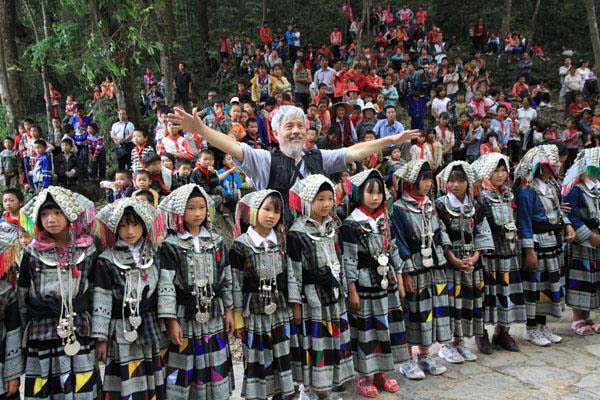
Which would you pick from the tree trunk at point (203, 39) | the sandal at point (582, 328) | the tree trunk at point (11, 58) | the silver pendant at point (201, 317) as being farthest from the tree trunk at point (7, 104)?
the sandal at point (582, 328)

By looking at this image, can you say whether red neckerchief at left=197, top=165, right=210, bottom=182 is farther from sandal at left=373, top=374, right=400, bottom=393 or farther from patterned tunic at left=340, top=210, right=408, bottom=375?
sandal at left=373, top=374, right=400, bottom=393

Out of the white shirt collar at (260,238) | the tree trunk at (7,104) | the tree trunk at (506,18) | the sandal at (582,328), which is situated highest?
the tree trunk at (506,18)

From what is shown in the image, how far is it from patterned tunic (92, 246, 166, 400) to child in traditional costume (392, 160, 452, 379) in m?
2.09

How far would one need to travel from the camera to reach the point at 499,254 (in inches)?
195

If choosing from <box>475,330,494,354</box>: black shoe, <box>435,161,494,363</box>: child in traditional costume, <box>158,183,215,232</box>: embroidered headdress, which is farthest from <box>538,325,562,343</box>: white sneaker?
<box>158,183,215,232</box>: embroidered headdress

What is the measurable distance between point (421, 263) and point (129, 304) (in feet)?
7.82

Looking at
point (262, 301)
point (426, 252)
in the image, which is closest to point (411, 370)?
point (426, 252)

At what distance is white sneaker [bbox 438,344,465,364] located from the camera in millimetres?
4809

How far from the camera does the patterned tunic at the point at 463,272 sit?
15.5 feet

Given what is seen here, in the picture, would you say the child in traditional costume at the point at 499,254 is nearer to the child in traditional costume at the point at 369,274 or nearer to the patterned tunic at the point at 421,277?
the patterned tunic at the point at 421,277

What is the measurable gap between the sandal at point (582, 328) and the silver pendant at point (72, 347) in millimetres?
4789

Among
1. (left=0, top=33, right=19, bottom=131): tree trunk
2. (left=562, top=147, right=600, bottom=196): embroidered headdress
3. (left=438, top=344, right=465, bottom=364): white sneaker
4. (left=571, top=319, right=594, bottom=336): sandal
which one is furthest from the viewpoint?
(left=0, top=33, right=19, bottom=131): tree trunk

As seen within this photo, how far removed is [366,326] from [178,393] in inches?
59.2

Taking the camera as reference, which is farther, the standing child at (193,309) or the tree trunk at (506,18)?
the tree trunk at (506,18)
